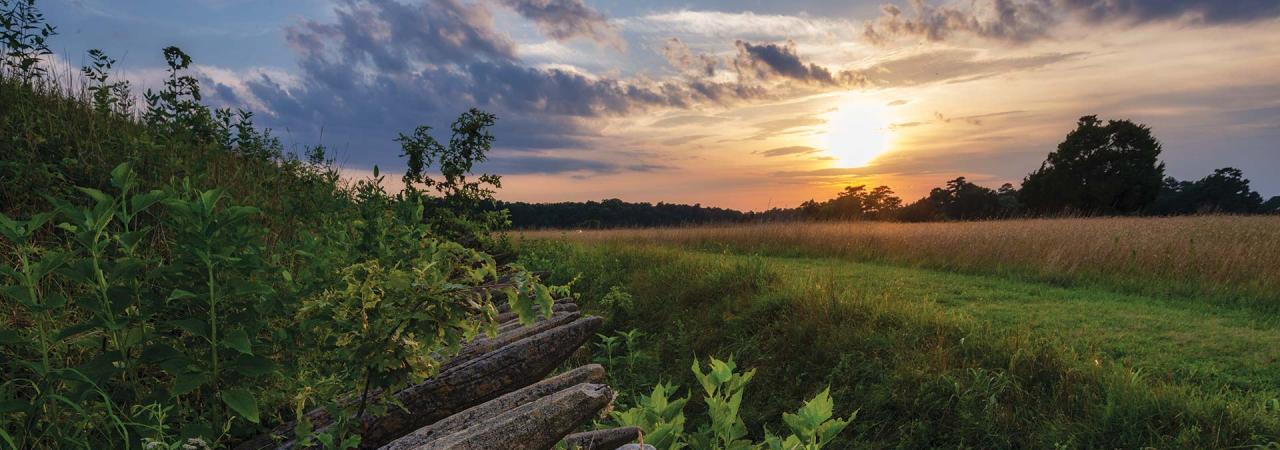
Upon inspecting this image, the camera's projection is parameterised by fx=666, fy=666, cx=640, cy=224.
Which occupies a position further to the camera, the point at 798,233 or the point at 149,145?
the point at 798,233

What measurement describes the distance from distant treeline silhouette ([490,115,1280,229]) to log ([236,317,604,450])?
113 feet

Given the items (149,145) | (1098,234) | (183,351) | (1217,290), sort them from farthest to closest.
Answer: (1098,234), (1217,290), (149,145), (183,351)

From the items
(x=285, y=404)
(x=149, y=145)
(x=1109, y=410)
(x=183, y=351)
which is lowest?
(x=1109, y=410)

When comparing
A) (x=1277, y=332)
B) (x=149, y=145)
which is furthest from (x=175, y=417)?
(x=1277, y=332)

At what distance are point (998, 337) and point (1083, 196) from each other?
51.2 metres

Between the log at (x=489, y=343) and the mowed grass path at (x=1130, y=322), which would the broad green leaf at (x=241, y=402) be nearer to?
the log at (x=489, y=343)

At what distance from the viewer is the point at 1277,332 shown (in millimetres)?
7742

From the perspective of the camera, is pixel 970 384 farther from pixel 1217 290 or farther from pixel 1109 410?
pixel 1217 290

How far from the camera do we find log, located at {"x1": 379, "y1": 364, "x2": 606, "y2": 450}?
2352 mm

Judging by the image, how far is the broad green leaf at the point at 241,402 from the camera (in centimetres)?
213

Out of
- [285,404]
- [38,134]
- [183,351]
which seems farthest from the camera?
[38,134]

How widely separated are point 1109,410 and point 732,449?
4431mm

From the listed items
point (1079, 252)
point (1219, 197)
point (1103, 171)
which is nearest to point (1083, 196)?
point (1103, 171)

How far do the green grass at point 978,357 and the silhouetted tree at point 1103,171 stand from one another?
45108 mm
